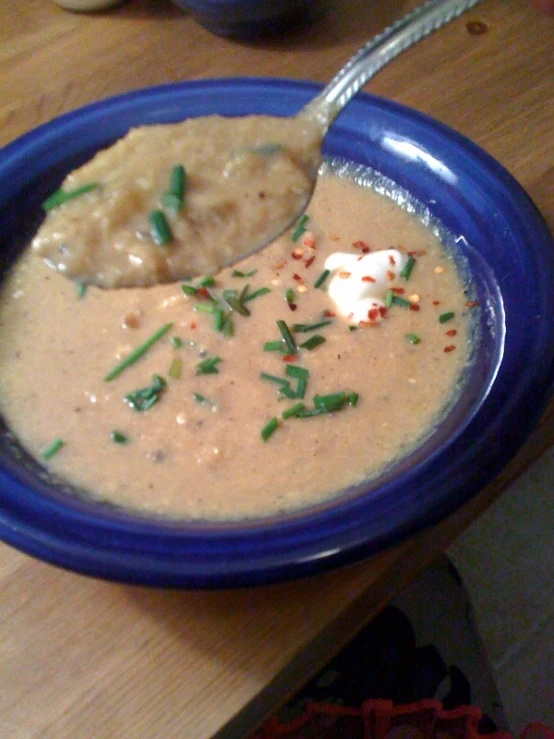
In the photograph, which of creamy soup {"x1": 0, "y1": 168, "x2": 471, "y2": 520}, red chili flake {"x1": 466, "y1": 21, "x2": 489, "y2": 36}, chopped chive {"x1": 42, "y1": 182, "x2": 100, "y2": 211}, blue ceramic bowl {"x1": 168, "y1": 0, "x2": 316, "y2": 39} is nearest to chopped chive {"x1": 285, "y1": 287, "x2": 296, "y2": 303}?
creamy soup {"x1": 0, "y1": 168, "x2": 471, "y2": 520}

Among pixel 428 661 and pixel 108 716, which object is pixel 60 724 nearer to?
pixel 108 716

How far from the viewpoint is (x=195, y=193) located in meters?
0.88

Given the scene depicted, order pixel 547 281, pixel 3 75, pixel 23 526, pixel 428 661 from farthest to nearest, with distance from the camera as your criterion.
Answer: pixel 3 75 → pixel 428 661 → pixel 547 281 → pixel 23 526

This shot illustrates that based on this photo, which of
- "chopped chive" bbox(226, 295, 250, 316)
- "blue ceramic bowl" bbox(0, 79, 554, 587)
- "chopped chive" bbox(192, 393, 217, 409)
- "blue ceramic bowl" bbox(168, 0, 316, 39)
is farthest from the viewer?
"blue ceramic bowl" bbox(168, 0, 316, 39)

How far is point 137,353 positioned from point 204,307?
128mm

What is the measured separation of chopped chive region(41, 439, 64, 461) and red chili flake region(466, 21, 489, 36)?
1.18 m

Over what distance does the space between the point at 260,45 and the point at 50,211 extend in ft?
2.67

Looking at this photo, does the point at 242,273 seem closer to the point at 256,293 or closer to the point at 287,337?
the point at 256,293

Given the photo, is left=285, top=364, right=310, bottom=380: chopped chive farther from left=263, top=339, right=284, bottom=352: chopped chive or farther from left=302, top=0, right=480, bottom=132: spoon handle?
left=302, top=0, right=480, bottom=132: spoon handle

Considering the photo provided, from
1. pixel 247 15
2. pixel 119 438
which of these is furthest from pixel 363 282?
pixel 247 15

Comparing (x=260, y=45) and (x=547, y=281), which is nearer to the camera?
(x=547, y=281)

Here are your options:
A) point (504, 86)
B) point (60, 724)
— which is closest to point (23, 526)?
point (60, 724)

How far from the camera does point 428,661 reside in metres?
1.30

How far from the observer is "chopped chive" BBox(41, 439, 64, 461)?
898 mm
